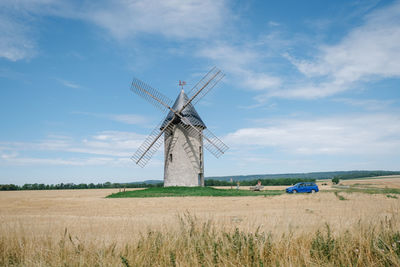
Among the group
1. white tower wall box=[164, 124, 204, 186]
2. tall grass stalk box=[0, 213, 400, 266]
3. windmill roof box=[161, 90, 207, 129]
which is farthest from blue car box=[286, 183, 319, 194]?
tall grass stalk box=[0, 213, 400, 266]

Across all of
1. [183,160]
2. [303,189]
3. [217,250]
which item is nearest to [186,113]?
[183,160]

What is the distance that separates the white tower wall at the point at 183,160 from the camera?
3048 centimetres

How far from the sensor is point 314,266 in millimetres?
4266

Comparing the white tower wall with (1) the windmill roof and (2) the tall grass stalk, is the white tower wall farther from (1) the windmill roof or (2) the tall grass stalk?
(2) the tall grass stalk

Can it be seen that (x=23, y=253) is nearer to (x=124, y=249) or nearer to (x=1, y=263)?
(x=1, y=263)

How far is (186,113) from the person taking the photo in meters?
31.8

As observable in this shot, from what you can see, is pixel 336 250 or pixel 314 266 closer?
pixel 314 266

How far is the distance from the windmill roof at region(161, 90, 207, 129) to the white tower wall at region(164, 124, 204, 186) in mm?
1366

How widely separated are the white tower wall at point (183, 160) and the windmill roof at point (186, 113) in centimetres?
137

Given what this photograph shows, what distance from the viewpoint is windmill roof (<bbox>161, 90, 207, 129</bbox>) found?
104 feet

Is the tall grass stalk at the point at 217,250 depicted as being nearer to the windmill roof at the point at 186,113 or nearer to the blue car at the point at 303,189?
the blue car at the point at 303,189

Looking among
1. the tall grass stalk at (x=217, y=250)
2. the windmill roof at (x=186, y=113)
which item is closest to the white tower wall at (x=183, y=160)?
the windmill roof at (x=186, y=113)

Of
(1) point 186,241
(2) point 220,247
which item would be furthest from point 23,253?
(2) point 220,247

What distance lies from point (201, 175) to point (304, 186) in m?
11.3
